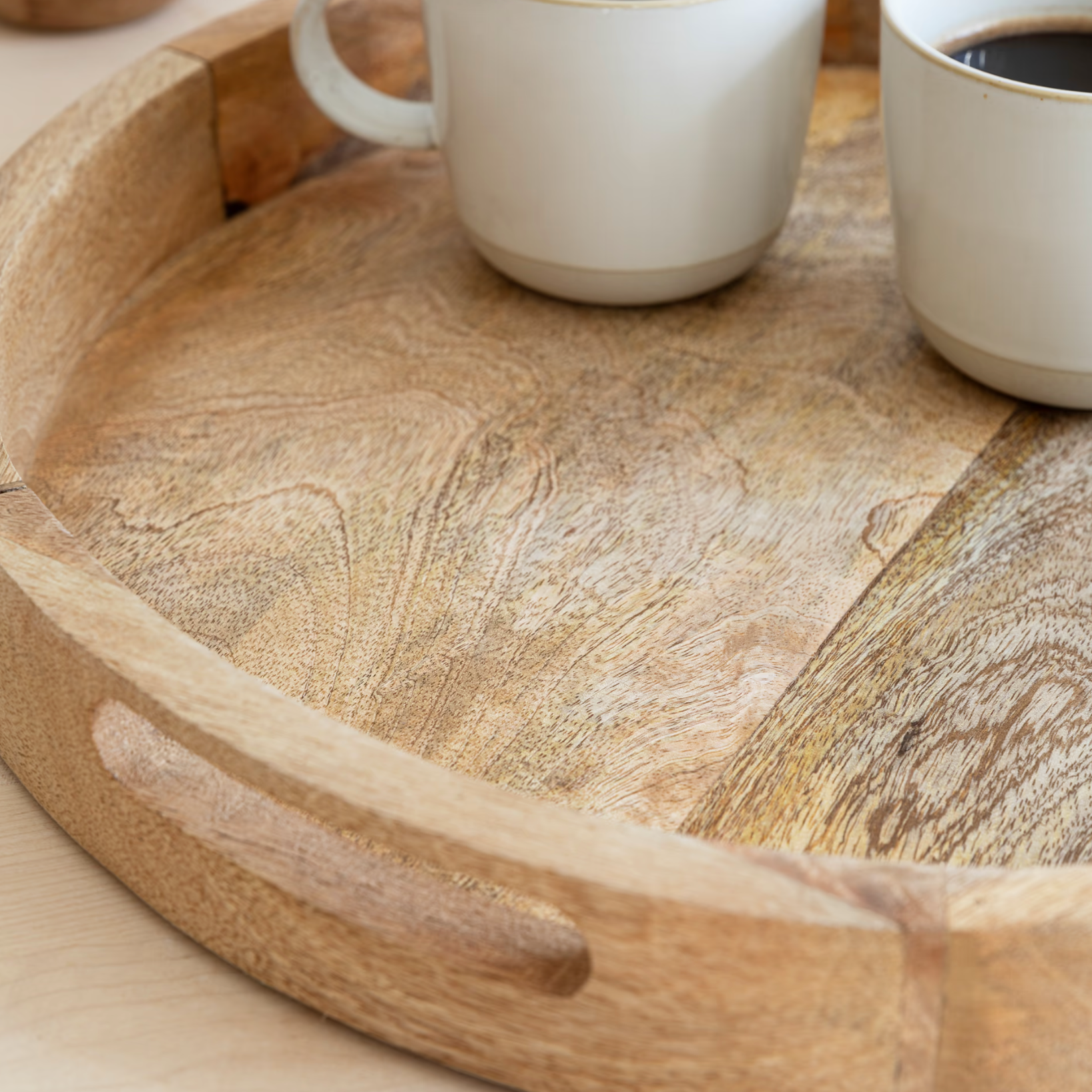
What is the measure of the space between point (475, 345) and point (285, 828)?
0.82 feet

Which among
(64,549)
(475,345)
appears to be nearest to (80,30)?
(475,345)

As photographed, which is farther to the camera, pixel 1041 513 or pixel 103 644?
pixel 1041 513

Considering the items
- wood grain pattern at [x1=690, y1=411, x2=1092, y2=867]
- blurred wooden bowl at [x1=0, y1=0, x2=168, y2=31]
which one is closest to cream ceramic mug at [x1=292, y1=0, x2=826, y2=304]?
wood grain pattern at [x1=690, y1=411, x2=1092, y2=867]

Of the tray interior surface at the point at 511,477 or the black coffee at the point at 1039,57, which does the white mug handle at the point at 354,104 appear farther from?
the black coffee at the point at 1039,57

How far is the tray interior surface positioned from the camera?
0.43m

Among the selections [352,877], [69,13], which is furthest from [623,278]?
[69,13]

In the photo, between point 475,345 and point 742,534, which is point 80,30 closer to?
point 475,345

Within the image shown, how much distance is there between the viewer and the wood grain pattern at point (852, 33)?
717 millimetres

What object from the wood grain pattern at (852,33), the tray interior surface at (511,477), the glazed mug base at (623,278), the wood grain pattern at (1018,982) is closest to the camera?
the wood grain pattern at (1018,982)

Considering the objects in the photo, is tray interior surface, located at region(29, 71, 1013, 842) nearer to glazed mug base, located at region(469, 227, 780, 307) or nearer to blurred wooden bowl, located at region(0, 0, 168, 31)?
glazed mug base, located at region(469, 227, 780, 307)

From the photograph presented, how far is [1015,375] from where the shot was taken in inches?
20.0

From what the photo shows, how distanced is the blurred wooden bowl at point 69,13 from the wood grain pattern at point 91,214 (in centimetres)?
21

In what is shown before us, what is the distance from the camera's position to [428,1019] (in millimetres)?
344

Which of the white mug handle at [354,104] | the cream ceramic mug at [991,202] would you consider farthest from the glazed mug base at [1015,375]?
the white mug handle at [354,104]
